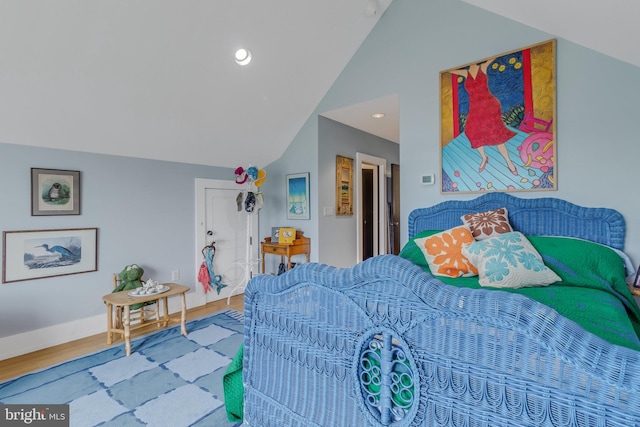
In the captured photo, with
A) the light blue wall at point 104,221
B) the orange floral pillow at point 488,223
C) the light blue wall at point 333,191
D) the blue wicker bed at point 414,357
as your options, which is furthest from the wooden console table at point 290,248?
the blue wicker bed at point 414,357

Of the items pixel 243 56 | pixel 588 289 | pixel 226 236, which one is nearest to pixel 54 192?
pixel 226 236

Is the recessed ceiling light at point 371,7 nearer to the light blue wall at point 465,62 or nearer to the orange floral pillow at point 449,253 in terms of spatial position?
the light blue wall at point 465,62

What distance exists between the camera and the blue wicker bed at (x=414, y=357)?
640mm

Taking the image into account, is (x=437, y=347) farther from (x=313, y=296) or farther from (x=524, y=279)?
(x=524, y=279)

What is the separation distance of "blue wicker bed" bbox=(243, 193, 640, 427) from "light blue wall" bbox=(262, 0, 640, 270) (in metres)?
1.36

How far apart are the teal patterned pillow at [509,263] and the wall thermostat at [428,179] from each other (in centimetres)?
97

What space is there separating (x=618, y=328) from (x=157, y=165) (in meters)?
3.89

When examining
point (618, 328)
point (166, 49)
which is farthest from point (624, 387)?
point (166, 49)

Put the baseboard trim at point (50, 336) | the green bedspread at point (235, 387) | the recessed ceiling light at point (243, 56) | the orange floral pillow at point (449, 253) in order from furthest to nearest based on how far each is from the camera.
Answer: the recessed ceiling light at point (243, 56), the baseboard trim at point (50, 336), the orange floral pillow at point (449, 253), the green bedspread at point (235, 387)

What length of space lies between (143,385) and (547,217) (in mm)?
3206

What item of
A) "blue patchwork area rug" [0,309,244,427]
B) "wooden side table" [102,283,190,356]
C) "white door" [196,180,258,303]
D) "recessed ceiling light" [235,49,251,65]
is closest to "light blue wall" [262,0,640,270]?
"white door" [196,180,258,303]

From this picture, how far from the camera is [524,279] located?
190cm

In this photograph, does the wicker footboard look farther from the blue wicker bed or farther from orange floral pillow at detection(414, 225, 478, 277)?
orange floral pillow at detection(414, 225, 478, 277)

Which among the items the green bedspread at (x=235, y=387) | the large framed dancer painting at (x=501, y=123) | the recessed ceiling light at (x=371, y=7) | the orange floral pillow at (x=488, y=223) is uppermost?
the recessed ceiling light at (x=371, y=7)
